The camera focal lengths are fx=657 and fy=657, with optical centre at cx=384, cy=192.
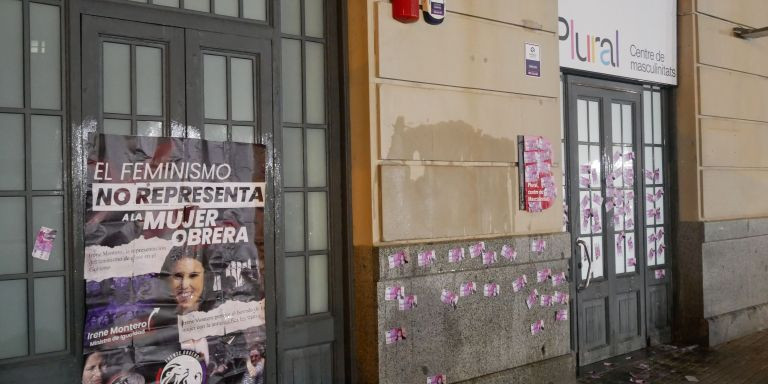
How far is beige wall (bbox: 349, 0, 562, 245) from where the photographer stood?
5031mm

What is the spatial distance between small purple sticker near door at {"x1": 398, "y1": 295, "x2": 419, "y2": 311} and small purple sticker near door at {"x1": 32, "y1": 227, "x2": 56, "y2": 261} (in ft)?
8.03

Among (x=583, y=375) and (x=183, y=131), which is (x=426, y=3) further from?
(x=583, y=375)

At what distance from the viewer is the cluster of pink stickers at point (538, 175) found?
6.02 metres

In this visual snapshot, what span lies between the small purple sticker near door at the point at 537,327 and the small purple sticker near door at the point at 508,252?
67 centimetres

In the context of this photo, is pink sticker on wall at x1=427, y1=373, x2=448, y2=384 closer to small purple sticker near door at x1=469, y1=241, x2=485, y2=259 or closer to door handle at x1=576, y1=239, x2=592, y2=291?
small purple sticker near door at x1=469, y1=241, x2=485, y2=259

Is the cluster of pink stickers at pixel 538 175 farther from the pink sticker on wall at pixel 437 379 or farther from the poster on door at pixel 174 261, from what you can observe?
the poster on door at pixel 174 261

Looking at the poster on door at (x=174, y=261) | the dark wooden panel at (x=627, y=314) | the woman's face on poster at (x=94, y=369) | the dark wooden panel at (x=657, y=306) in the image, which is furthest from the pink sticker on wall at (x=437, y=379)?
the dark wooden panel at (x=657, y=306)

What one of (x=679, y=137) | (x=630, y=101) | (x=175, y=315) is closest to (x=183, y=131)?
(x=175, y=315)

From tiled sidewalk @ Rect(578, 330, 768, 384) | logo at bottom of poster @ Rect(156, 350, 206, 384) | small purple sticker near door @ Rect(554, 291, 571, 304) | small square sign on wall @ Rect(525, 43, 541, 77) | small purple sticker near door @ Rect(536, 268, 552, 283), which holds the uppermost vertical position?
small square sign on wall @ Rect(525, 43, 541, 77)

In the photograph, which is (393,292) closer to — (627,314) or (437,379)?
(437,379)

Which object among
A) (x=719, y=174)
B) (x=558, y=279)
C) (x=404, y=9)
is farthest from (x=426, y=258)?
(x=719, y=174)

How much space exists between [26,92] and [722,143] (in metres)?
7.67

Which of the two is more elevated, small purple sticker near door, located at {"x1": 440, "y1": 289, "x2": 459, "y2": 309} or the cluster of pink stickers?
Result: the cluster of pink stickers

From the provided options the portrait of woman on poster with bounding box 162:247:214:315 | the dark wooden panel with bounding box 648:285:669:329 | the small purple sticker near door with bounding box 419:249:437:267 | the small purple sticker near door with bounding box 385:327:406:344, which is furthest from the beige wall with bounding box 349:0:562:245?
the dark wooden panel with bounding box 648:285:669:329
